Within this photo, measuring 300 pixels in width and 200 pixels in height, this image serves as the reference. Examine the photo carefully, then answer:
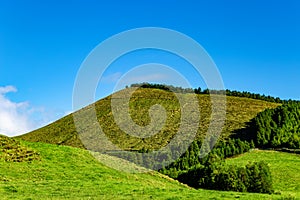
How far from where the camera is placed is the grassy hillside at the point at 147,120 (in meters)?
111

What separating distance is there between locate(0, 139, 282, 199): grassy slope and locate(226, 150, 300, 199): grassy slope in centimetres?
2481

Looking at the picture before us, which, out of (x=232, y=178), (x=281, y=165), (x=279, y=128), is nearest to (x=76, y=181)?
(x=232, y=178)

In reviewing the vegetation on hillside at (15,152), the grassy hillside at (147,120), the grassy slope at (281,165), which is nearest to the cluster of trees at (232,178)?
the grassy slope at (281,165)

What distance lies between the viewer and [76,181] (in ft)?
104

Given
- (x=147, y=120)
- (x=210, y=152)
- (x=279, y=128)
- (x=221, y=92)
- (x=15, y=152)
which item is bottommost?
(x=15, y=152)

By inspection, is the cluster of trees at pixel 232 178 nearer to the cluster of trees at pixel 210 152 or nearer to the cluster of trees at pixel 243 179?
the cluster of trees at pixel 243 179

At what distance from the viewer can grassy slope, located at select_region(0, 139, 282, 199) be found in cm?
2664

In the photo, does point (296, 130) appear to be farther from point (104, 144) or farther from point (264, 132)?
point (104, 144)

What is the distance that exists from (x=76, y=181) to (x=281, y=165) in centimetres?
4841

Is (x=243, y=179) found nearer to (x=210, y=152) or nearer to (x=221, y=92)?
(x=210, y=152)

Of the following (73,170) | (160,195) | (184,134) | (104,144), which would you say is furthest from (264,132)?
(160,195)

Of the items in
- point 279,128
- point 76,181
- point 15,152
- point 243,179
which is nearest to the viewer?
point 76,181

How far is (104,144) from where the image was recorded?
11150 cm

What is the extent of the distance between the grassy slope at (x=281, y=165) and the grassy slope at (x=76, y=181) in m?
24.8
